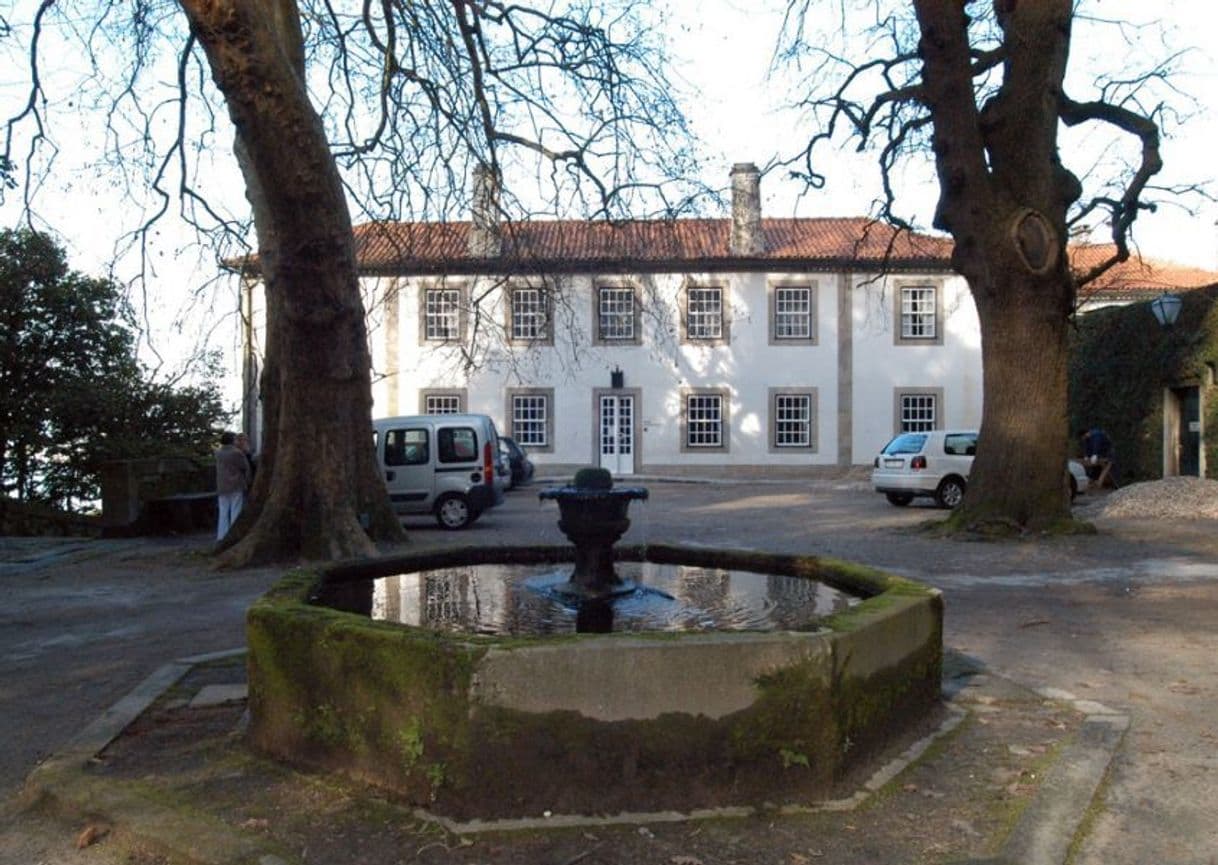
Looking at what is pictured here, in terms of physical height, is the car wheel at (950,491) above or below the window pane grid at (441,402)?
below

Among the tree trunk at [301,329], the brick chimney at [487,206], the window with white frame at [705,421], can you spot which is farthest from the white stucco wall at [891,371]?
the tree trunk at [301,329]

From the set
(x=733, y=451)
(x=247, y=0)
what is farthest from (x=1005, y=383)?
(x=733, y=451)

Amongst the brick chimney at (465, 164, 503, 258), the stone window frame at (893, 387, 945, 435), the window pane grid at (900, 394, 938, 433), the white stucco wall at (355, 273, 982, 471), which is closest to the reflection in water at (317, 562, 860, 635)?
the brick chimney at (465, 164, 503, 258)

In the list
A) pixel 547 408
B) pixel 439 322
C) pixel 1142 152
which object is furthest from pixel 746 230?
→ pixel 1142 152

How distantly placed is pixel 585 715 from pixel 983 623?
5.72m

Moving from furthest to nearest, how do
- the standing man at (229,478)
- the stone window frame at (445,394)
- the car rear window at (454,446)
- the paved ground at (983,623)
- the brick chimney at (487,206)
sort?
the stone window frame at (445,394) < the car rear window at (454,446) < the standing man at (229,478) < the brick chimney at (487,206) < the paved ground at (983,623)

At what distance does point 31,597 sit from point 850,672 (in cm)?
941

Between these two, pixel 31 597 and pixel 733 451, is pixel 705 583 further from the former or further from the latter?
pixel 733 451

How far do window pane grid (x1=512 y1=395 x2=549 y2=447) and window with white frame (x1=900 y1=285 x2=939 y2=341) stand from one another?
11.9 m

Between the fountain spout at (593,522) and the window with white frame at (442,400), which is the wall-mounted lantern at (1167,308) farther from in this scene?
Answer: the window with white frame at (442,400)

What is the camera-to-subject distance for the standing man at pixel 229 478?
50.2 feet

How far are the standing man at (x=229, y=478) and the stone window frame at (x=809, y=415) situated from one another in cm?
2286

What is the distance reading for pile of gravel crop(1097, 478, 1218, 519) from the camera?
57.4ft

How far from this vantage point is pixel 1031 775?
15.3 ft
